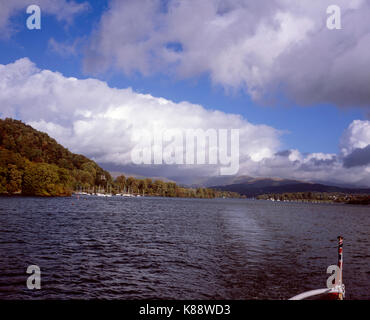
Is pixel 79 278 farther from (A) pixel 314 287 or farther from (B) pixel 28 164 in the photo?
(B) pixel 28 164

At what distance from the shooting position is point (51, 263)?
22312 millimetres

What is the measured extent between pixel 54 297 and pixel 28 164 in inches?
8199

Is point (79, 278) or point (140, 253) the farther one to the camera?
point (140, 253)

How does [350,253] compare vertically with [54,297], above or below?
below

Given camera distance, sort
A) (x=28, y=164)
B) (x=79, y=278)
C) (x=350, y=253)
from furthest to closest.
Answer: (x=28, y=164) < (x=350, y=253) < (x=79, y=278)

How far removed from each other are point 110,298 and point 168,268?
742 centimetres

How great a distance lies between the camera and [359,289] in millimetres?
19156
